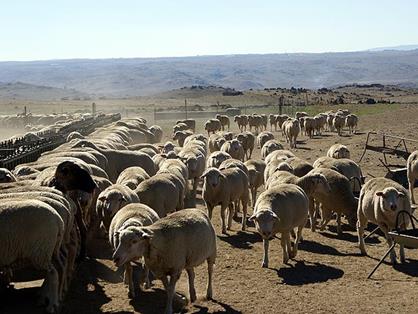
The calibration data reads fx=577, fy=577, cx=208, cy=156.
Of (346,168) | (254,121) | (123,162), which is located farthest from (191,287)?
(254,121)

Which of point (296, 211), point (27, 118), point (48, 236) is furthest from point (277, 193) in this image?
point (27, 118)

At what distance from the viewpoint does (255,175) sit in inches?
681

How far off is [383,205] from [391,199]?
0.20 metres

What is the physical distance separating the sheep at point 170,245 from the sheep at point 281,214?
6.98 ft

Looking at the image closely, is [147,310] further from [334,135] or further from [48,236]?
[334,135]

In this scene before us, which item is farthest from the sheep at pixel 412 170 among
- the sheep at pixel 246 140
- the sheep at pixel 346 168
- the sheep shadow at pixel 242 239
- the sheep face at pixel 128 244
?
the sheep face at pixel 128 244

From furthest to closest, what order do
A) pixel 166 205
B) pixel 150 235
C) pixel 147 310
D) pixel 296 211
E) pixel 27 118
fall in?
pixel 27 118
pixel 166 205
pixel 296 211
pixel 147 310
pixel 150 235

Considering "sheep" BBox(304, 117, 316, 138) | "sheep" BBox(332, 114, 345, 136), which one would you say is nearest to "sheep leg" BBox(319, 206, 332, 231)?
"sheep" BBox(304, 117, 316, 138)

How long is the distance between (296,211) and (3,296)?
5902mm

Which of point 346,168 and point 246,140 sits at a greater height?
point 346,168

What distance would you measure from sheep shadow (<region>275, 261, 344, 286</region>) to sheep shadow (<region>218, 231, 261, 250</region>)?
172cm

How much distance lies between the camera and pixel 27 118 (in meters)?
50.6

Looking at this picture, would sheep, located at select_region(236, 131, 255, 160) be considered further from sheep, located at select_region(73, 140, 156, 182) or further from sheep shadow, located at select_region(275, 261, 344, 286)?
sheep shadow, located at select_region(275, 261, 344, 286)

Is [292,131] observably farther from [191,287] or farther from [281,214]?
[191,287]
